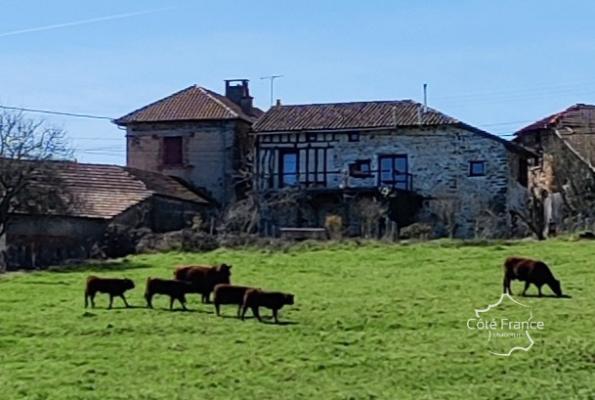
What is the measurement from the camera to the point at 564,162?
6081 centimetres

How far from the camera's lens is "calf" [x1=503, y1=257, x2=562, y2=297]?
97.5ft

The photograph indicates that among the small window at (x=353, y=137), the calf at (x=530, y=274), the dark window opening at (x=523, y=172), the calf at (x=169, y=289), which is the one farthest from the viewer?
the dark window opening at (x=523, y=172)

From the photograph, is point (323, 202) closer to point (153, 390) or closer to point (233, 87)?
point (233, 87)

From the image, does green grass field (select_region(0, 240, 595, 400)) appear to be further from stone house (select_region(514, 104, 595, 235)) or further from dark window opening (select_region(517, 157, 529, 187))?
dark window opening (select_region(517, 157, 529, 187))

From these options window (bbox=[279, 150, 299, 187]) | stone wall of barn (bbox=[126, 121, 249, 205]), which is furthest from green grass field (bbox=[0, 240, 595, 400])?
stone wall of barn (bbox=[126, 121, 249, 205])

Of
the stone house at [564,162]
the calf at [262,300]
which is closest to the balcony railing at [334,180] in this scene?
the stone house at [564,162]

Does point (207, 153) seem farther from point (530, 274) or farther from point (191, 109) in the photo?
point (530, 274)

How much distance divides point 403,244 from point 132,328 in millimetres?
18104

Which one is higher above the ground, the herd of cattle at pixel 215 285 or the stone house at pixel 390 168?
the stone house at pixel 390 168

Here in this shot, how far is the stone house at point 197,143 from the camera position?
193 ft

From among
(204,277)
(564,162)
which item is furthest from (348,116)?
(204,277)

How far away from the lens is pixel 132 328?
2602cm

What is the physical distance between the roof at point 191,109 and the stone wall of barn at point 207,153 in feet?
1.13

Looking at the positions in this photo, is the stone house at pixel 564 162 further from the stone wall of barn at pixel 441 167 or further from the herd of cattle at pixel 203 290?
the herd of cattle at pixel 203 290
